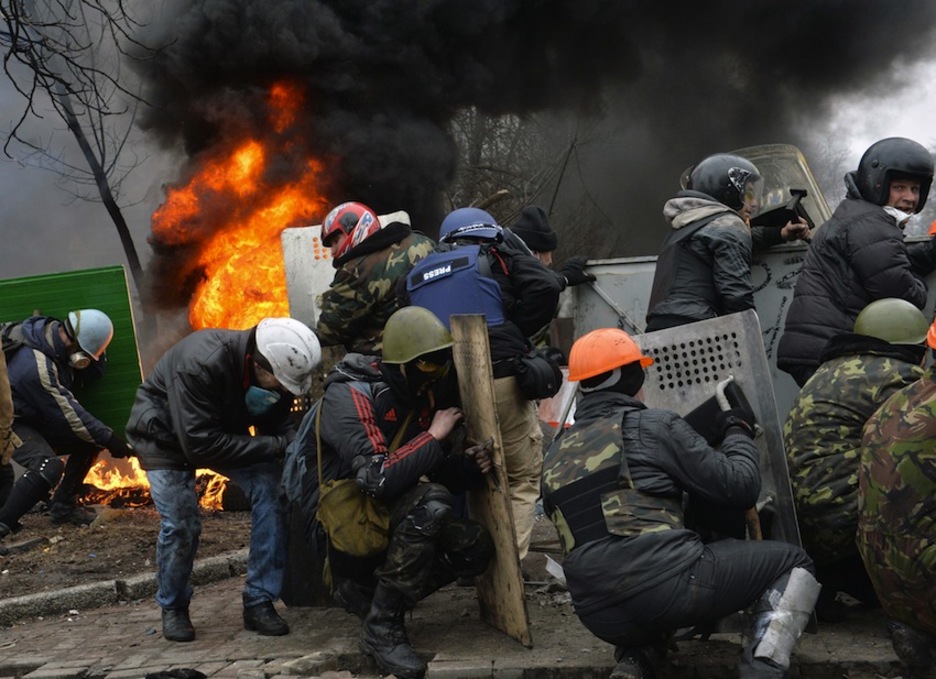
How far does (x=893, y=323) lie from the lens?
4.54 meters

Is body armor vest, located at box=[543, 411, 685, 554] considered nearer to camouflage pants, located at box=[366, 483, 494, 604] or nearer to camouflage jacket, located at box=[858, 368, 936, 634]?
camouflage jacket, located at box=[858, 368, 936, 634]

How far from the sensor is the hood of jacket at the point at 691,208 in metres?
5.93

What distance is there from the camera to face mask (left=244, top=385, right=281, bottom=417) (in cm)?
545

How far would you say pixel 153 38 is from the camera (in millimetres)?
12445

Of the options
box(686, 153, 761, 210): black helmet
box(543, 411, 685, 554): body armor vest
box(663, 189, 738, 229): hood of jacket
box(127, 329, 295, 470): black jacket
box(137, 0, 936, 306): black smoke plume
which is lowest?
box(543, 411, 685, 554): body armor vest

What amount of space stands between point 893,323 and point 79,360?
19.5 ft

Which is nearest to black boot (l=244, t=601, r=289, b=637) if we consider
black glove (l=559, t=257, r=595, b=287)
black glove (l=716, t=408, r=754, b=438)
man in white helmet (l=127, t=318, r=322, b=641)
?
man in white helmet (l=127, t=318, r=322, b=641)

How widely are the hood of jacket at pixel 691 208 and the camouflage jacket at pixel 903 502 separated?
2.39 m

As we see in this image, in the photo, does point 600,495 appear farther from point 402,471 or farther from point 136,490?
point 136,490

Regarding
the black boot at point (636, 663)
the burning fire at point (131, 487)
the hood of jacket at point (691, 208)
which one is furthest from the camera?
the burning fire at point (131, 487)

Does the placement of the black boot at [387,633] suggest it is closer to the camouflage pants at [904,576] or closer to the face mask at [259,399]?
the face mask at [259,399]

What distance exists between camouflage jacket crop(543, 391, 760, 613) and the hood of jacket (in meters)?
2.17

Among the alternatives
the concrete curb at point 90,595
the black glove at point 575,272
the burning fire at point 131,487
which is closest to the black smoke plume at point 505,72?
the burning fire at point 131,487

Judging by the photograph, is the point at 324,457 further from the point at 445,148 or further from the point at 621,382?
the point at 445,148
